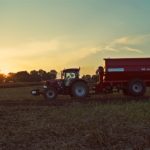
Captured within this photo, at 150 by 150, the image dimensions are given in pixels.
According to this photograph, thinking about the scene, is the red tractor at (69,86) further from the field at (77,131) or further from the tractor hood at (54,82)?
the field at (77,131)

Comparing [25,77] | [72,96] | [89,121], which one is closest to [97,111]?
[89,121]

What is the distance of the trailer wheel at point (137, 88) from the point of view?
107 feet

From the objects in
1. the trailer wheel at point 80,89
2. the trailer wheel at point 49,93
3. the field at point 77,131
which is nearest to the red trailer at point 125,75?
the trailer wheel at point 80,89

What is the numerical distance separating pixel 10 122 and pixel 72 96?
16.3 m

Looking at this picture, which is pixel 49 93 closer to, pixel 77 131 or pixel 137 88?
pixel 137 88

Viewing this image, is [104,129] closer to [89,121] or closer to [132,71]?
[89,121]

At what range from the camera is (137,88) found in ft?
108

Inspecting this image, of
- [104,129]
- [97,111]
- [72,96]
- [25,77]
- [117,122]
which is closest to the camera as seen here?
[104,129]

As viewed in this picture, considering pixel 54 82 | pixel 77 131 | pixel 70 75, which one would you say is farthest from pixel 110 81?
pixel 77 131

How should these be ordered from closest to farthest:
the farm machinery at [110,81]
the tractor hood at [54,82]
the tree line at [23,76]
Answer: the farm machinery at [110,81], the tractor hood at [54,82], the tree line at [23,76]

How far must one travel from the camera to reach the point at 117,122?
51.9ft

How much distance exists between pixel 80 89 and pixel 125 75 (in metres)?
3.40

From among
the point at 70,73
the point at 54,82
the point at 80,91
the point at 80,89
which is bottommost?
the point at 80,91

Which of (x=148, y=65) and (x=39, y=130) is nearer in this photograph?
(x=39, y=130)
